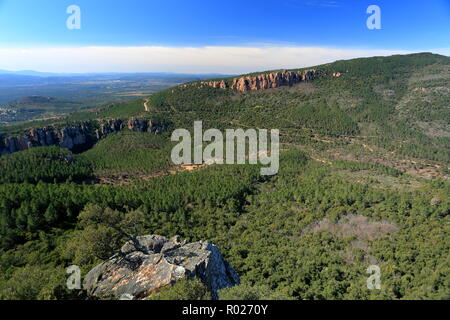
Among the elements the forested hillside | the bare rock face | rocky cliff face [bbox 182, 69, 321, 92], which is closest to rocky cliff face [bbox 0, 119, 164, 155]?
the forested hillside

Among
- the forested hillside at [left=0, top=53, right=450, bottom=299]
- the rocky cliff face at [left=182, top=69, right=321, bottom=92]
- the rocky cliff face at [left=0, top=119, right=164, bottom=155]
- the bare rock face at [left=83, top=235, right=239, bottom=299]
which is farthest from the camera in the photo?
the rocky cliff face at [left=182, top=69, right=321, bottom=92]

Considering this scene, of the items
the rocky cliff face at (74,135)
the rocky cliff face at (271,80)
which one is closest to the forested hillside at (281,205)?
the rocky cliff face at (74,135)

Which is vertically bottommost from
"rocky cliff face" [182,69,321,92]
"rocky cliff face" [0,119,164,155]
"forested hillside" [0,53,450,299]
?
"forested hillside" [0,53,450,299]

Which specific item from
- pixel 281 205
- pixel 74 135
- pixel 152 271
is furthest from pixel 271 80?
pixel 152 271

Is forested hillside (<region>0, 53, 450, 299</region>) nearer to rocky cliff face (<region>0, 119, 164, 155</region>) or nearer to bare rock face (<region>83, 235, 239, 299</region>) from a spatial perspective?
bare rock face (<region>83, 235, 239, 299</region>)

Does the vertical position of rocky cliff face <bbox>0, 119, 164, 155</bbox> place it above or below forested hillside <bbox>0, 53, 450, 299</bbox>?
above

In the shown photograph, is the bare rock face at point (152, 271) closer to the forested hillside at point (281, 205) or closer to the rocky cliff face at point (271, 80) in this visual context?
the forested hillside at point (281, 205)

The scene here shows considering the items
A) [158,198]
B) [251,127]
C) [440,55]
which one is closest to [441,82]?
[440,55]

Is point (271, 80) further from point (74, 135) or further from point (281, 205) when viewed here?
point (281, 205)
